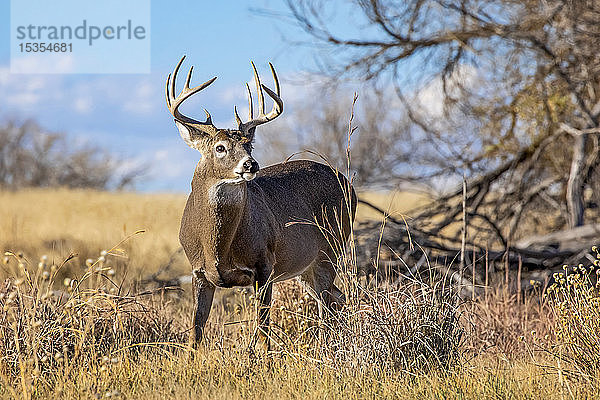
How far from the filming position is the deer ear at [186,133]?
18.8 feet

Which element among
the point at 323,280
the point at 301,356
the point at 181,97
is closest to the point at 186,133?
the point at 181,97

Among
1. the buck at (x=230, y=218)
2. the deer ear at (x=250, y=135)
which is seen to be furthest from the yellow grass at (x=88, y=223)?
the deer ear at (x=250, y=135)

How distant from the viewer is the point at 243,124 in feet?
19.0

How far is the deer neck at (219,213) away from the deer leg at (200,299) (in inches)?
9.1

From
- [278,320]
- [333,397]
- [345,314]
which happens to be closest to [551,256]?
[278,320]

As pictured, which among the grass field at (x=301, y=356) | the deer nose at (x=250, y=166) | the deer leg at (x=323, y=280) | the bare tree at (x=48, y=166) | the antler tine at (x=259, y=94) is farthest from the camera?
the bare tree at (x=48, y=166)

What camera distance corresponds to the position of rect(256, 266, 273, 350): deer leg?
218 inches

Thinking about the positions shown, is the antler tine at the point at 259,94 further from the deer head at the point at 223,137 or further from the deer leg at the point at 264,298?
the deer leg at the point at 264,298

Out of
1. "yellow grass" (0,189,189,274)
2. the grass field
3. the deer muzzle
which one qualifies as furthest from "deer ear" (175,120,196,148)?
"yellow grass" (0,189,189,274)

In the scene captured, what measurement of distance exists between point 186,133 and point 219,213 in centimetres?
68

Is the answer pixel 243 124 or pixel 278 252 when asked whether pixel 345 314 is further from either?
pixel 243 124

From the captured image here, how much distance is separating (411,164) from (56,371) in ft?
27.5

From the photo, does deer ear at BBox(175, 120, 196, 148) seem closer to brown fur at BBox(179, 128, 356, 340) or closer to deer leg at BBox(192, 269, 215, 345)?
brown fur at BBox(179, 128, 356, 340)

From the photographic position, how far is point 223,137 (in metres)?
5.54
